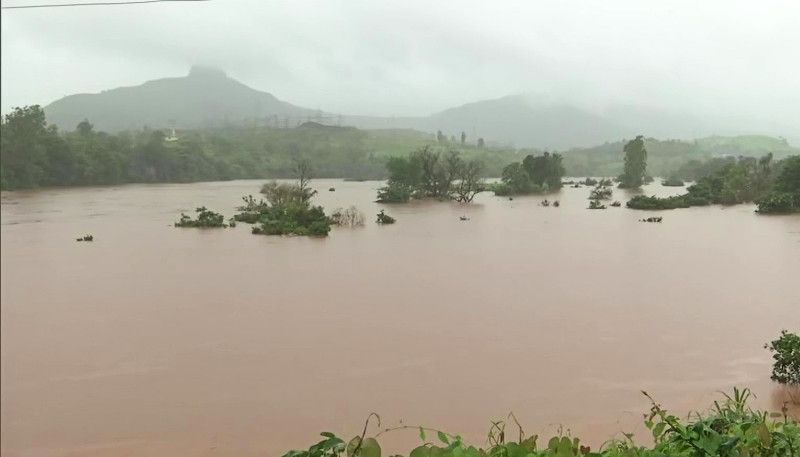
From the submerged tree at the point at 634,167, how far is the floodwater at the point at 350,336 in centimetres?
354

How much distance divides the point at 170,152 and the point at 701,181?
32.5ft

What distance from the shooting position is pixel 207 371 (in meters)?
3.11

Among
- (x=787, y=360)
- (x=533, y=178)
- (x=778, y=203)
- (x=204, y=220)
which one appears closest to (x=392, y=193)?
(x=533, y=178)

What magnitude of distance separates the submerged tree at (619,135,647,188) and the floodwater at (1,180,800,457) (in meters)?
3.54

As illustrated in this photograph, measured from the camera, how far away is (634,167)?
39.5 ft

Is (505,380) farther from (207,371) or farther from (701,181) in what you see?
(701,181)

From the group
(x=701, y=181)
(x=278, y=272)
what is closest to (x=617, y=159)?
(x=701, y=181)

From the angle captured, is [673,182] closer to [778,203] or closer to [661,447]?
[778,203]

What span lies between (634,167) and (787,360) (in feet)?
32.5

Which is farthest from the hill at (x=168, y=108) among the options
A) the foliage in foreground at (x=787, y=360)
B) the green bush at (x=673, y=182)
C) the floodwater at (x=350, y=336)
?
the green bush at (x=673, y=182)

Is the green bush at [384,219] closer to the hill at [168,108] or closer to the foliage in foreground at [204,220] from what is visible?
the foliage in foreground at [204,220]

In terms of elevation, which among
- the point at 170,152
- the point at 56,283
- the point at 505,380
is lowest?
the point at 505,380

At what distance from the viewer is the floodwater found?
7.94 ft

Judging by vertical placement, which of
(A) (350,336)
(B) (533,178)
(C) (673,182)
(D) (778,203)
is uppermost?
(B) (533,178)
